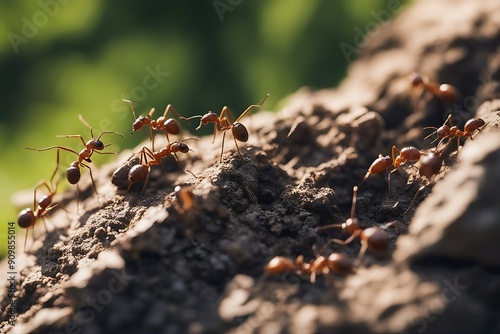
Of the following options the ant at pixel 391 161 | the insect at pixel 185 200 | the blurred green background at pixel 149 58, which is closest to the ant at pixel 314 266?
the insect at pixel 185 200

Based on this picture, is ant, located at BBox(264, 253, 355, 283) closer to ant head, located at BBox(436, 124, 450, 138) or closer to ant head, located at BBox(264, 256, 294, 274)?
ant head, located at BBox(264, 256, 294, 274)

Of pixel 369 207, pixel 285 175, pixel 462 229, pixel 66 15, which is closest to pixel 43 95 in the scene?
pixel 66 15

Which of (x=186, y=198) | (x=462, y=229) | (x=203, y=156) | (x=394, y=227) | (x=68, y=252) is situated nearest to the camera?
(x=462, y=229)

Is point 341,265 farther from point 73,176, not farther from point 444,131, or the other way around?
point 73,176

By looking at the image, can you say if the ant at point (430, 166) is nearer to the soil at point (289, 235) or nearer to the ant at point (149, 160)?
the soil at point (289, 235)

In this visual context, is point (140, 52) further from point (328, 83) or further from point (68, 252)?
point (68, 252)
